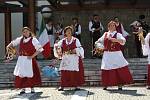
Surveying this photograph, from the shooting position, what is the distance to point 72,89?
11.8m

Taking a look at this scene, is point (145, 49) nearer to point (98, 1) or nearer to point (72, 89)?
point (72, 89)

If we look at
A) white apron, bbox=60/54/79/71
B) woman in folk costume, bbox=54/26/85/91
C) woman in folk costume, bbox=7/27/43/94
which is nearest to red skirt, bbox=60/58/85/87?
woman in folk costume, bbox=54/26/85/91

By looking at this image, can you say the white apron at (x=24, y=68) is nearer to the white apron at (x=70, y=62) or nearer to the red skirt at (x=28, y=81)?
the red skirt at (x=28, y=81)

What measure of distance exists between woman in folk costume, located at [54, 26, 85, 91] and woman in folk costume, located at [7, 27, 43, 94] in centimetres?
68

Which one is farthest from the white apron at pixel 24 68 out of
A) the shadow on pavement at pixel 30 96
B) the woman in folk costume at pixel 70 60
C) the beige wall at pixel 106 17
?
the beige wall at pixel 106 17

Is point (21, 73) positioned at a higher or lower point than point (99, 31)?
lower

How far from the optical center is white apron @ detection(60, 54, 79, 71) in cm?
1153

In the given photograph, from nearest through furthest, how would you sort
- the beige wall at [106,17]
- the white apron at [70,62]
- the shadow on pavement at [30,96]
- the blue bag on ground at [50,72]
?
the shadow on pavement at [30,96]
the white apron at [70,62]
the blue bag on ground at [50,72]
the beige wall at [106,17]

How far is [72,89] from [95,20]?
4.96 meters

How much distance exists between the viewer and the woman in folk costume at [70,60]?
37.6 ft

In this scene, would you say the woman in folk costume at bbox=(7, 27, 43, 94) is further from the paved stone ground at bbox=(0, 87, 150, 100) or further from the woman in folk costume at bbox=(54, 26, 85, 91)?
the woman in folk costume at bbox=(54, 26, 85, 91)

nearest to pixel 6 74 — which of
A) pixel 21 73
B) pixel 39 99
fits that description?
pixel 21 73

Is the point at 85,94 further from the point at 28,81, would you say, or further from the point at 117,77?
the point at 28,81

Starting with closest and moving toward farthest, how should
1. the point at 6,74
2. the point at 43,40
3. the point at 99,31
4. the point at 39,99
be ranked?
the point at 39,99, the point at 6,74, the point at 43,40, the point at 99,31
